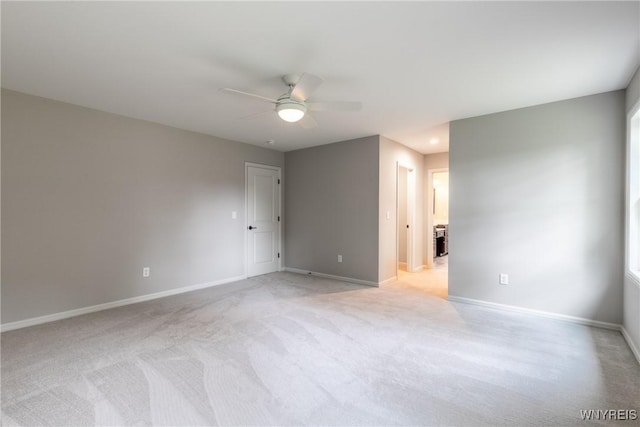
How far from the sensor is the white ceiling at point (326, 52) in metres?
1.85

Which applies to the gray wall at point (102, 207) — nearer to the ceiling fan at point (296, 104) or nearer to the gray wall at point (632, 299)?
the ceiling fan at point (296, 104)

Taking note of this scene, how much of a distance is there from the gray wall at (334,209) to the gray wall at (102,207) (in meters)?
1.30

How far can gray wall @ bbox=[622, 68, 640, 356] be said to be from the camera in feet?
8.18

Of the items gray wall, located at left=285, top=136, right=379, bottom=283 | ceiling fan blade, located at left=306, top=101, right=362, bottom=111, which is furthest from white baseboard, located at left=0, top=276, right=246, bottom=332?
ceiling fan blade, located at left=306, top=101, right=362, bottom=111

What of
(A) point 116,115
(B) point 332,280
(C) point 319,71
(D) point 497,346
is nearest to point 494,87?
(C) point 319,71

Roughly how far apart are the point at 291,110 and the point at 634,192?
10.8ft

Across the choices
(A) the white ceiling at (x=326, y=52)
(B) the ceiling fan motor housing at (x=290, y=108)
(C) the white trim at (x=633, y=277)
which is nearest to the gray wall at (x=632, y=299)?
(C) the white trim at (x=633, y=277)

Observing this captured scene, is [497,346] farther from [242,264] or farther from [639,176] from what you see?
[242,264]

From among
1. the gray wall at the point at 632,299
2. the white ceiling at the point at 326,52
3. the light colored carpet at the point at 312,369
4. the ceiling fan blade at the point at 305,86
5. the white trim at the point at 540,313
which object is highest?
the white ceiling at the point at 326,52

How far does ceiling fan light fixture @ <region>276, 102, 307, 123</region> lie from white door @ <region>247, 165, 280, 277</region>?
280 centimetres

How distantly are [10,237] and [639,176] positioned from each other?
242 inches

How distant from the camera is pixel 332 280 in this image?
5172 mm

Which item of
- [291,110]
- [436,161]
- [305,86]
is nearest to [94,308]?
[291,110]

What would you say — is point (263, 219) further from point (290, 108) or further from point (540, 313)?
point (540, 313)
